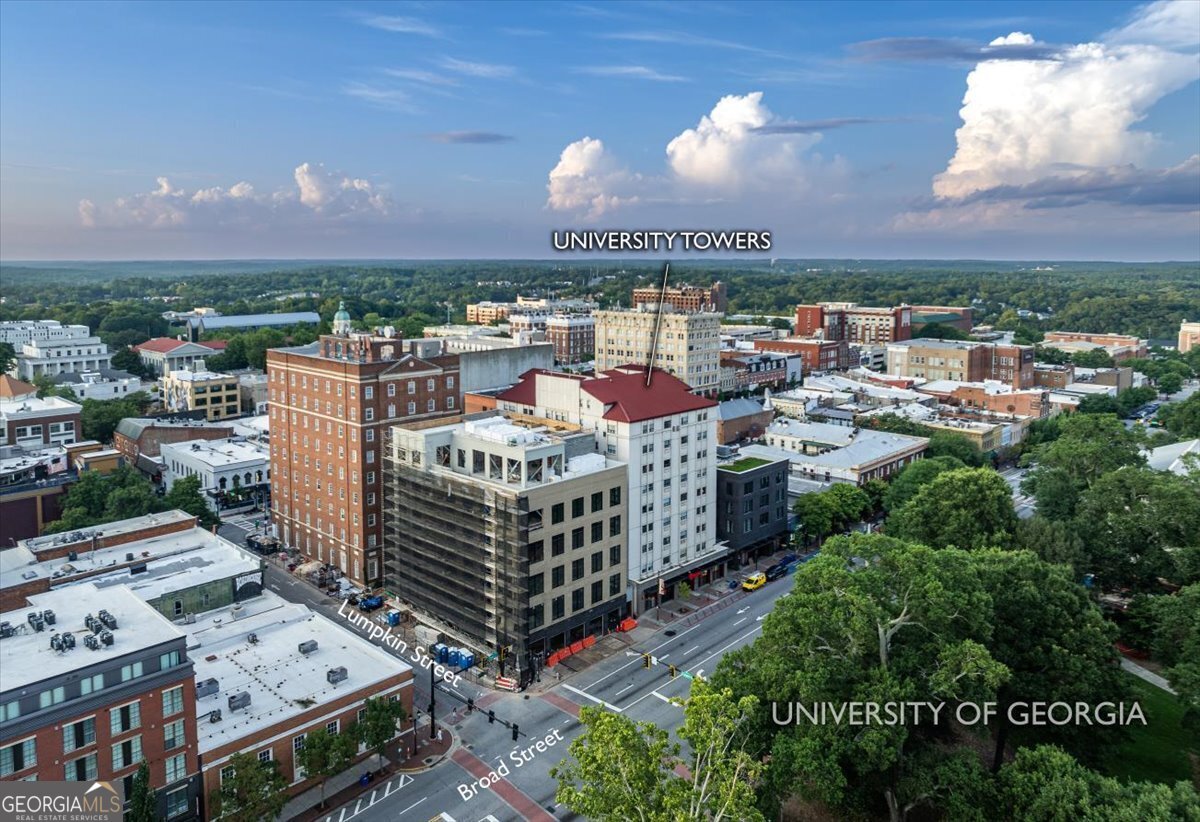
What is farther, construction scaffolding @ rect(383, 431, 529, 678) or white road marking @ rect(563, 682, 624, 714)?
construction scaffolding @ rect(383, 431, 529, 678)

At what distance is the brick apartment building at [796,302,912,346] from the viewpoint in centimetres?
18675

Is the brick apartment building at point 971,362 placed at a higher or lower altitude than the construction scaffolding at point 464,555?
higher

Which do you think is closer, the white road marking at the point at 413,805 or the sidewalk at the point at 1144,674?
the white road marking at the point at 413,805

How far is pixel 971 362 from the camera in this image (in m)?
142

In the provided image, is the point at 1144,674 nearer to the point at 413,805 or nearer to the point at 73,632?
the point at 413,805

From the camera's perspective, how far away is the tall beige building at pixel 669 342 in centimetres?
13600

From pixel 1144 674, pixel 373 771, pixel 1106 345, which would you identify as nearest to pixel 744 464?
pixel 1144 674

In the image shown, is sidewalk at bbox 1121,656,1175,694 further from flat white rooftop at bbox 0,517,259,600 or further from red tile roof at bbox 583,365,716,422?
flat white rooftop at bbox 0,517,259,600

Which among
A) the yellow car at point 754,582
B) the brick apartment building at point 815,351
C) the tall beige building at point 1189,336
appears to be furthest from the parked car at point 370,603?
the tall beige building at point 1189,336

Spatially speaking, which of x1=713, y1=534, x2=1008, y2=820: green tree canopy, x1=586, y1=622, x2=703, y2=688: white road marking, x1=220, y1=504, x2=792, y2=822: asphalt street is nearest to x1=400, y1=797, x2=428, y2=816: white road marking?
x1=220, y1=504, x2=792, y2=822: asphalt street

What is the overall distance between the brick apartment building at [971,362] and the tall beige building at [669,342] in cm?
3610

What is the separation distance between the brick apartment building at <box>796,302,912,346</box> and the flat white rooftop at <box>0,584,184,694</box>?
534ft

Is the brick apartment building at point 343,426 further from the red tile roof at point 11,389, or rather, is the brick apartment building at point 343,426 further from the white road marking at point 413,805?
the red tile roof at point 11,389

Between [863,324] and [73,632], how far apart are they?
589ft
